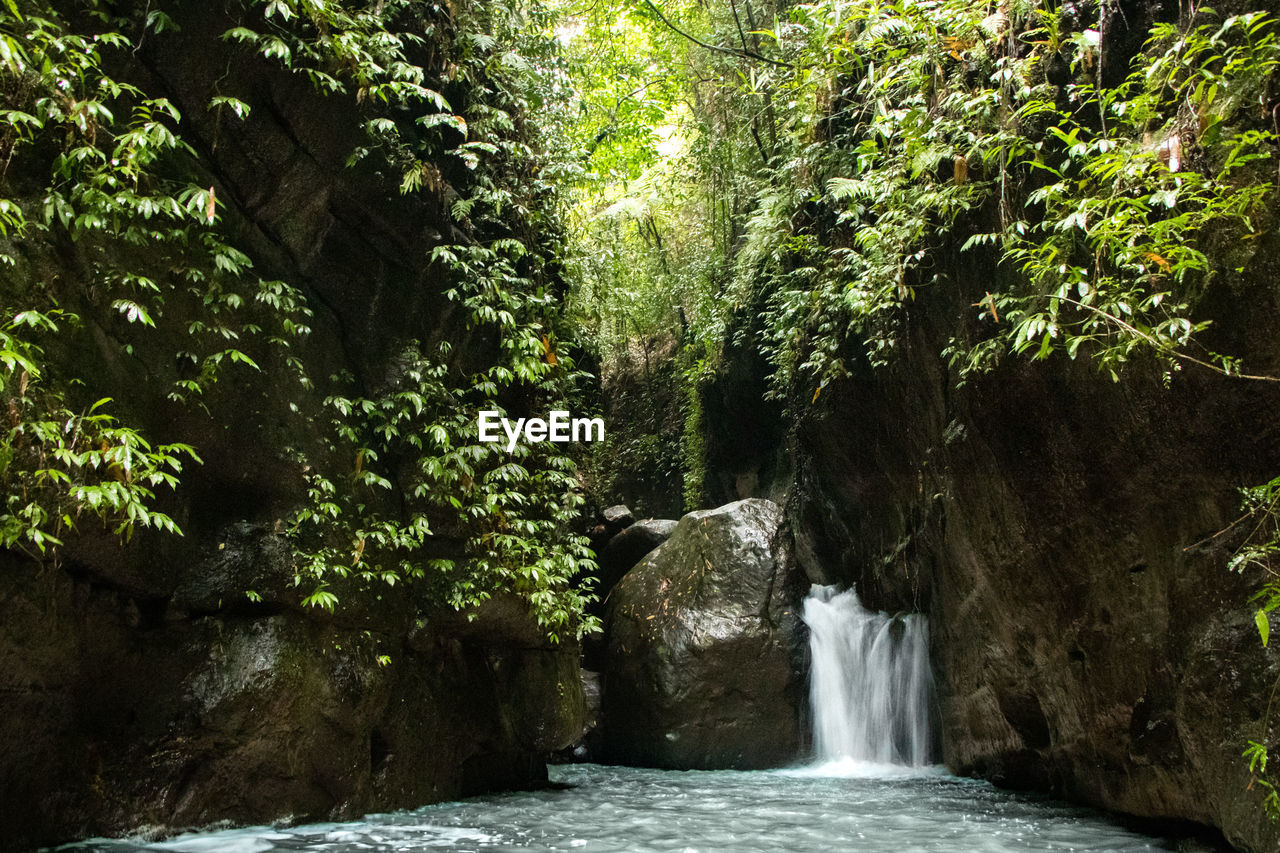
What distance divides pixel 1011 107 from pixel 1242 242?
1.88 m

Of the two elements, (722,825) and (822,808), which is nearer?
(722,825)

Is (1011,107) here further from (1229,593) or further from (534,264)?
(534,264)

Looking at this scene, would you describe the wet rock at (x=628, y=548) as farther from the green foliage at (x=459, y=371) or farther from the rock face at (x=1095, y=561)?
the rock face at (x=1095, y=561)

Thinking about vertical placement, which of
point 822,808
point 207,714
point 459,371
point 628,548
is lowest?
point 822,808

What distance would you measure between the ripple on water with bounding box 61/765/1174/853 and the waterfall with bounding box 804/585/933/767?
1.23 metres

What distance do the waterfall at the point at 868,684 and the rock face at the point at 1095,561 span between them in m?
0.72

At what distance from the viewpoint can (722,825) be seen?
602cm

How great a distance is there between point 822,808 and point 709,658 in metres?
3.48

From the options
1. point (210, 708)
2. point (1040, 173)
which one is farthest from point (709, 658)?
point (1040, 173)

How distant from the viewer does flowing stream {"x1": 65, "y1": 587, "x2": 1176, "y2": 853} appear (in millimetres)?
5227

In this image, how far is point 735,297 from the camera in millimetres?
12461

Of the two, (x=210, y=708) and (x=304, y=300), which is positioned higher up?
(x=304, y=300)

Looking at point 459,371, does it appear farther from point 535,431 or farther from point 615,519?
point 615,519

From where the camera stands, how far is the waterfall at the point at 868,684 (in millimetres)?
9391
